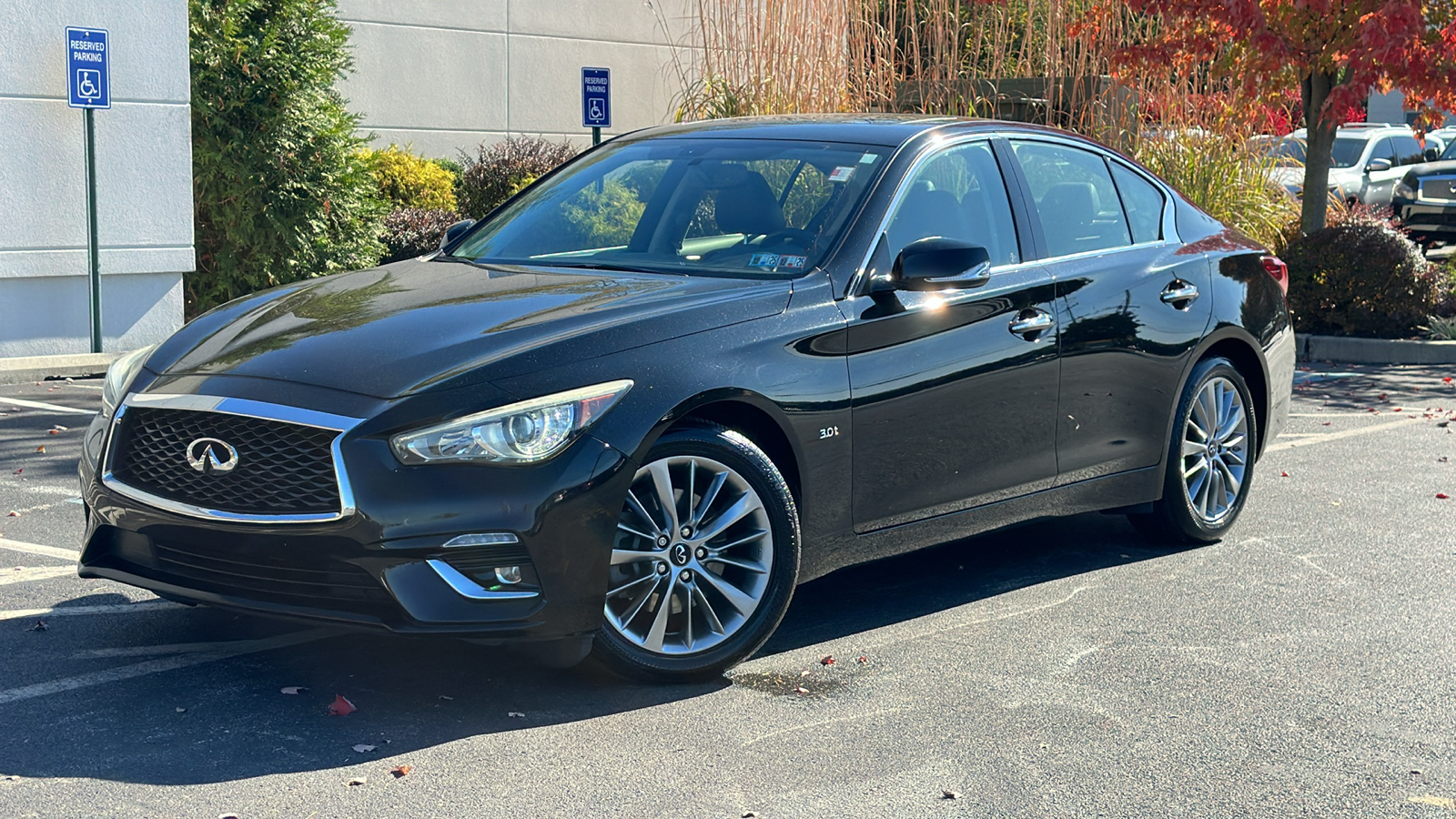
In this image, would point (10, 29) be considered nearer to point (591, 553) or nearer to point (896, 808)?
point (591, 553)

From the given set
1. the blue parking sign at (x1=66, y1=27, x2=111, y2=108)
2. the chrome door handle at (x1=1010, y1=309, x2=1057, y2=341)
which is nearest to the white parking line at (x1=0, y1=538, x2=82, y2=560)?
the chrome door handle at (x1=1010, y1=309, x2=1057, y2=341)

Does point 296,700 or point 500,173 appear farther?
point 500,173

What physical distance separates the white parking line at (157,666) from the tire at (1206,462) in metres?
3.31

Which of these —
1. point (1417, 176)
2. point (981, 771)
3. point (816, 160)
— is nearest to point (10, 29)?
point (816, 160)

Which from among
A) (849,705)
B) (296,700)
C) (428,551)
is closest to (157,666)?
(296,700)

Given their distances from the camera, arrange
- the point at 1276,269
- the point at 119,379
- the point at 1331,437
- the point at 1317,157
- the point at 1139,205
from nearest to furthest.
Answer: the point at 119,379 → the point at 1139,205 → the point at 1276,269 → the point at 1331,437 → the point at 1317,157

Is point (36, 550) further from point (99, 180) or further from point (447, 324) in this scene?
point (99, 180)

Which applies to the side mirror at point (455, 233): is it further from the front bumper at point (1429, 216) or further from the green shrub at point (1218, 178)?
the front bumper at point (1429, 216)

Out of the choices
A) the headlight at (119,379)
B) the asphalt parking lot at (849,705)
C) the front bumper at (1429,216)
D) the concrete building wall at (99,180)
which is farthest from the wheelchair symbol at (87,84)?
the front bumper at (1429,216)

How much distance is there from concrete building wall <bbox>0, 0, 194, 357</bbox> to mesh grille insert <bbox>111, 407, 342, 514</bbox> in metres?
8.57

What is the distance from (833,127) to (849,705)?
2.26 m

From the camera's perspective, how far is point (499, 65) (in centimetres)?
2030

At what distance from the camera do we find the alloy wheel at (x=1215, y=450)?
6742 millimetres

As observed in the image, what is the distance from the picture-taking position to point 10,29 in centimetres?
1221
